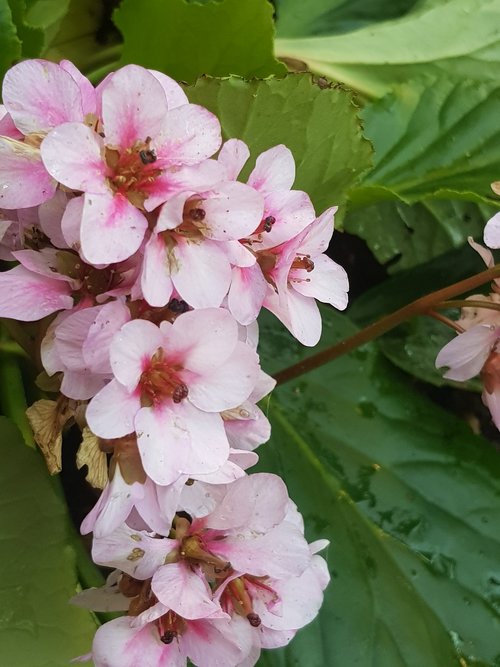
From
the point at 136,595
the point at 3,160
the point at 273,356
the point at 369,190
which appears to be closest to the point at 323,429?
the point at 273,356

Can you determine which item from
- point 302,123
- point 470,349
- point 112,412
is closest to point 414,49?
point 302,123

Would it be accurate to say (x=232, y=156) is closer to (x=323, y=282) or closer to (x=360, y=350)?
(x=323, y=282)

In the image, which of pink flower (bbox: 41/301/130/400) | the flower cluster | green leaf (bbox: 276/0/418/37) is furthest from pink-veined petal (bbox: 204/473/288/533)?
green leaf (bbox: 276/0/418/37)

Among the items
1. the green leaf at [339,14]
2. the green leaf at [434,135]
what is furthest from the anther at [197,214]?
the green leaf at [339,14]

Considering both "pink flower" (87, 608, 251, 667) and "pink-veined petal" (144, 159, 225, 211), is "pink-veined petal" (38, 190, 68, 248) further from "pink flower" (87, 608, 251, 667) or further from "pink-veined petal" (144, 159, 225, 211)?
"pink flower" (87, 608, 251, 667)

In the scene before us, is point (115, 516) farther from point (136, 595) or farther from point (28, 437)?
point (28, 437)
